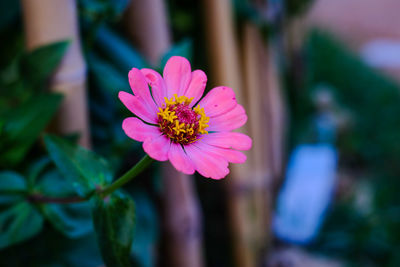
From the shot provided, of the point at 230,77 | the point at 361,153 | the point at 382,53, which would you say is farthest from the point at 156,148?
the point at 382,53

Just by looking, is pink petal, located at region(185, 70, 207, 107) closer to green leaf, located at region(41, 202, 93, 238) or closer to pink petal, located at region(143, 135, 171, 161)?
pink petal, located at region(143, 135, 171, 161)

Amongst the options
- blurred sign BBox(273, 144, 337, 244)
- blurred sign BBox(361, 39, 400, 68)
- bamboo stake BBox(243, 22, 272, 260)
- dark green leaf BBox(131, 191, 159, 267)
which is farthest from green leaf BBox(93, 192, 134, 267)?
blurred sign BBox(361, 39, 400, 68)

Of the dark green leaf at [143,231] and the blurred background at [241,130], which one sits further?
the dark green leaf at [143,231]

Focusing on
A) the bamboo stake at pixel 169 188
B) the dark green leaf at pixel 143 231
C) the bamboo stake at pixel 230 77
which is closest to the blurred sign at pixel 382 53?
the bamboo stake at pixel 230 77

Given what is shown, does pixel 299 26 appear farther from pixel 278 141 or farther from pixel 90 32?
pixel 90 32

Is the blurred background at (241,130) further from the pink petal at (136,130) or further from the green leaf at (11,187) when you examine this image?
the pink petal at (136,130)

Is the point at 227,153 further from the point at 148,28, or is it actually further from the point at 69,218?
the point at 148,28
